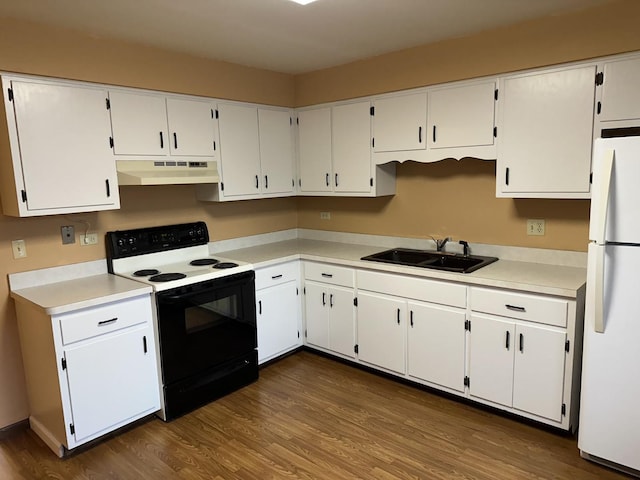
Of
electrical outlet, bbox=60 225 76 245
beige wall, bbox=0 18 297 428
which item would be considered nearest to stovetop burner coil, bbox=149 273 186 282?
beige wall, bbox=0 18 297 428

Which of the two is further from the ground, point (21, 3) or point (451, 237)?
point (21, 3)

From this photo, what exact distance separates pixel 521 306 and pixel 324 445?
142 cm

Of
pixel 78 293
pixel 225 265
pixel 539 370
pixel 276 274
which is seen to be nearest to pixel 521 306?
pixel 539 370

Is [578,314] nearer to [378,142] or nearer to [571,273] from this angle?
[571,273]

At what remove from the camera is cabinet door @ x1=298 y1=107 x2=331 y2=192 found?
3898 millimetres

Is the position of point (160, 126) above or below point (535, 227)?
above

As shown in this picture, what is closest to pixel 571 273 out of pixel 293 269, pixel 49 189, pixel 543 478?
pixel 543 478

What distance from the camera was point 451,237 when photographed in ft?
11.6

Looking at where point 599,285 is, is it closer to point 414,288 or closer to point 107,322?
point 414,288

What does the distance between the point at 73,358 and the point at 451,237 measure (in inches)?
107

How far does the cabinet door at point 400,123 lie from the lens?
328 centimetres

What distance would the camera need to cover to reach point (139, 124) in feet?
9.94


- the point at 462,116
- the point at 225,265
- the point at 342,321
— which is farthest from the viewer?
the point at 342,321

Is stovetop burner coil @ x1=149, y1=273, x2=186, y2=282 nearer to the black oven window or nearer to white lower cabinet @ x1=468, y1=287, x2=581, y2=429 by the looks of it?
the black oven window
